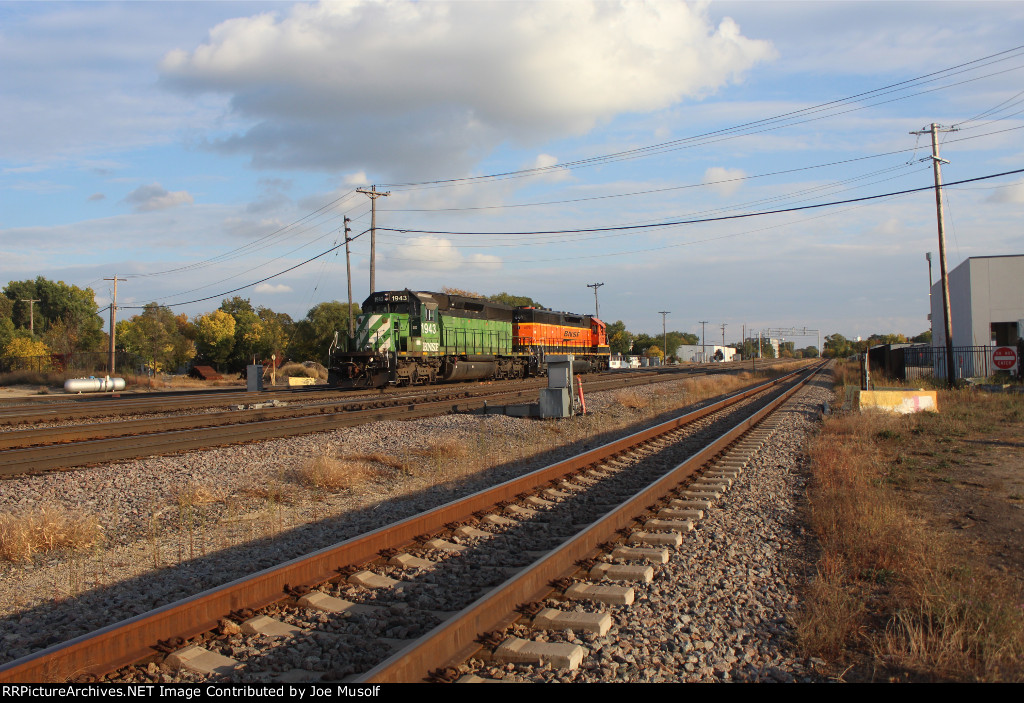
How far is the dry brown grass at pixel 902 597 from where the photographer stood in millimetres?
3754

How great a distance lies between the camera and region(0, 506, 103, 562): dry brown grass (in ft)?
19.6

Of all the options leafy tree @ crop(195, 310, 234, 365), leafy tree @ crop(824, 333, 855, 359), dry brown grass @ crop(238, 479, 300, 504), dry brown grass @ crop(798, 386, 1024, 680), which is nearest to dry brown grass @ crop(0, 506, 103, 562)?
dry brown grass @ crop(238, 479, 300, 504)

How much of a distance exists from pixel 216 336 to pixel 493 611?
8364 centimetres

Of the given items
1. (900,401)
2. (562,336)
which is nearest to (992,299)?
(562,336)

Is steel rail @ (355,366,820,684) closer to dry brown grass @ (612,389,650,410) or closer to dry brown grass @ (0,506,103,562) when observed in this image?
dry brown grass @ (0,506,103,562)

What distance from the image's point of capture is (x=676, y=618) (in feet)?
14.4

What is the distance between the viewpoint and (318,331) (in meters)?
73.0

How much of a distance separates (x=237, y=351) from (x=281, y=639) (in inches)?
3154

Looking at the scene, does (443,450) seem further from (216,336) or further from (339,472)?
(216,336)

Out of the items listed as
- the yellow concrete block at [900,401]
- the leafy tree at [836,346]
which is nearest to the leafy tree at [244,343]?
the yellow concrete block at [900,401]

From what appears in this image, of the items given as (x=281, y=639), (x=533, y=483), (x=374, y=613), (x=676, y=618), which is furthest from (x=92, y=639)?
(x=533, y=483)

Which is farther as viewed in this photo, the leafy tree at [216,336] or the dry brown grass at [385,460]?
the leafy tree at [216,336]

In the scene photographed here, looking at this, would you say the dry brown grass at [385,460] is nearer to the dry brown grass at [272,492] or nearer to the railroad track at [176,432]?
the dry brown grass at [272,492]

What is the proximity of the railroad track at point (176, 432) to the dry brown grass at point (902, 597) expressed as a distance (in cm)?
1013
